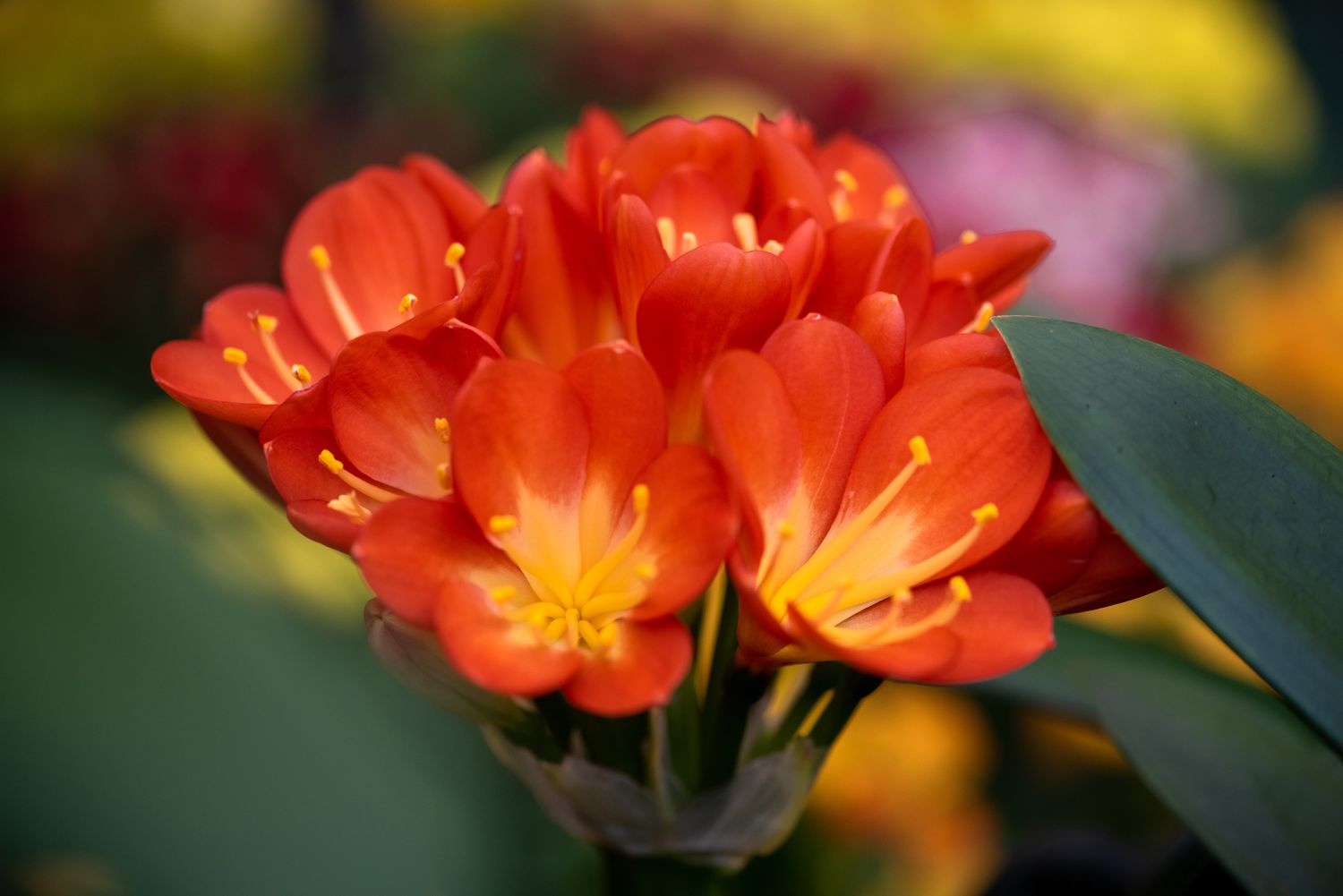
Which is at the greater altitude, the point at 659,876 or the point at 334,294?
the point at 334,294

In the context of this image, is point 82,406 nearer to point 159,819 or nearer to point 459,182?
point 159,819

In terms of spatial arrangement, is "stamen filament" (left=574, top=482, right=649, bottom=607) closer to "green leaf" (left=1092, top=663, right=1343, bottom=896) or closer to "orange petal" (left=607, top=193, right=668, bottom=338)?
"orange petal" (left=607, top=193, right=668, bottom=338)

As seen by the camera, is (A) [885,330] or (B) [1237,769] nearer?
(A) [885,330]

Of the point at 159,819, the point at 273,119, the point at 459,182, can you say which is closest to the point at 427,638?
the point at 459,182

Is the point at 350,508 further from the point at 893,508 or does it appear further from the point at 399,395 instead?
the point at 893,508

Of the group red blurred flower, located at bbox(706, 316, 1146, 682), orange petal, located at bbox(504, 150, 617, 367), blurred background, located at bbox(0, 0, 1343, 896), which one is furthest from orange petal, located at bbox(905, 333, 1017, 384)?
blurred background, located at bbox(0, 0, 1343, 896)

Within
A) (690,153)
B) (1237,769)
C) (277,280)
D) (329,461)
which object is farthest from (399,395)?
(277,280)

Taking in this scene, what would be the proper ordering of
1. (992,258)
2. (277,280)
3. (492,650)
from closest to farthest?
(492,650) → (992,258) → (277,280)
